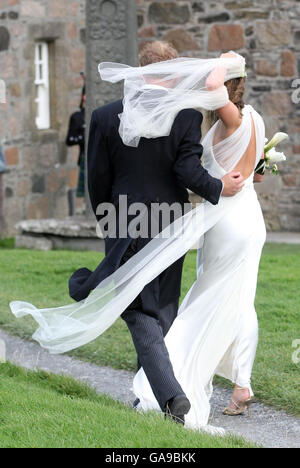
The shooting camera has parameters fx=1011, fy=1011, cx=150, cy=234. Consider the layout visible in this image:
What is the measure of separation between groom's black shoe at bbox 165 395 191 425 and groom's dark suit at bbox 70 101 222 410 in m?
0.03

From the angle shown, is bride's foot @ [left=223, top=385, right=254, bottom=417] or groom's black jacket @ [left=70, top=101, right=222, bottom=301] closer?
groom's black jacket @ [left=70, top=101, right=222, bottom=301]

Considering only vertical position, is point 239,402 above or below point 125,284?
below

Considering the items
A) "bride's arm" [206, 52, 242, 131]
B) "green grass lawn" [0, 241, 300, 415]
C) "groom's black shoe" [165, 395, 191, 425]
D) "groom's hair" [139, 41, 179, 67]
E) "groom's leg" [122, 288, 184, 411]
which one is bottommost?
"green grass lawn" [0, 241, 300, 415]

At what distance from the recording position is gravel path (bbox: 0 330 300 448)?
16.0 ft

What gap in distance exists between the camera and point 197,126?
4.96 meters

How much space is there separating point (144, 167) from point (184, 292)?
365 centimetres

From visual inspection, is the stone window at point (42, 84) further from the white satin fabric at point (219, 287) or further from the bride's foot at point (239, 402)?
the bride's foot at point (239, 402)

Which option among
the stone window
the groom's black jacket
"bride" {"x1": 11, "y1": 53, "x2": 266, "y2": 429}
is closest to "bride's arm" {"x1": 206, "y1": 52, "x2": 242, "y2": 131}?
"bride" {"x1": 11, "y1": 53, "x2": 266, "y2": 429}

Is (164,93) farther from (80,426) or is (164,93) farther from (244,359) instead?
(80,426)

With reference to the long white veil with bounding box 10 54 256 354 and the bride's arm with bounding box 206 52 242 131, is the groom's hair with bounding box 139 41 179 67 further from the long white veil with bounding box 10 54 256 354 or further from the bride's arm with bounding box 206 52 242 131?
the bride's arm with bounding box 206 52 242 131

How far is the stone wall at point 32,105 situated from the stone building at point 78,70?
0.05 feet

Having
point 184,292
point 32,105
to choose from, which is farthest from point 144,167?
point 32,105

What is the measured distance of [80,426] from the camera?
176 inches
